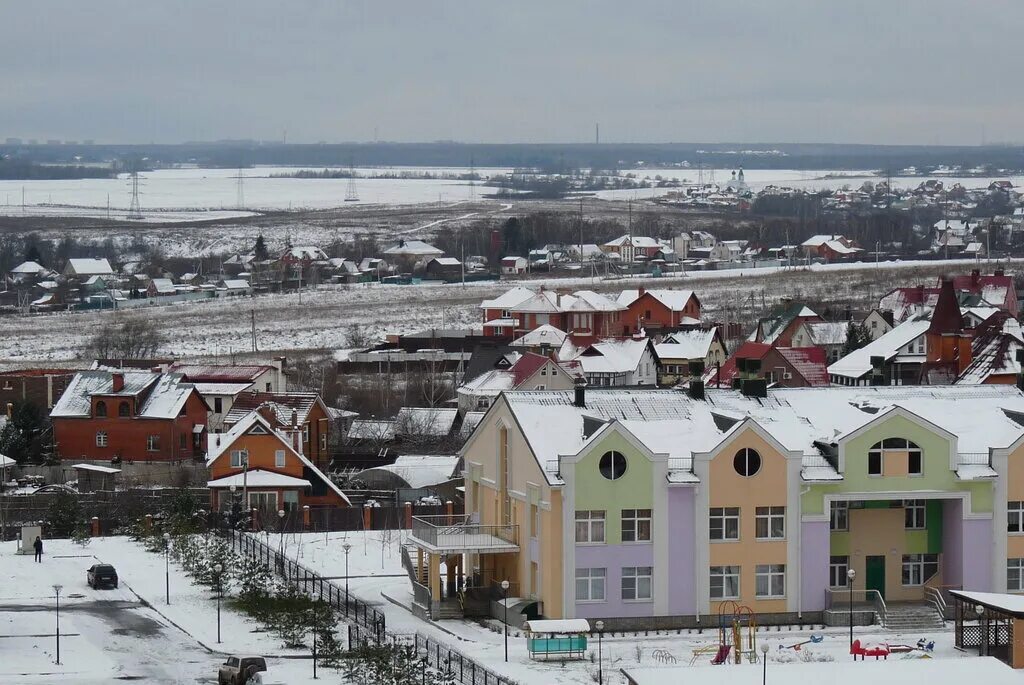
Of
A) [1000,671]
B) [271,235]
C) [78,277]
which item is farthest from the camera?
[271,235]

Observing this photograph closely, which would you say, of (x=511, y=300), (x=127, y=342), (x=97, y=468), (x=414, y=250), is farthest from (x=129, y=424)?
(x=414, y=250)

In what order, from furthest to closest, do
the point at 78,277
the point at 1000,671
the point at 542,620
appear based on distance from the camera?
the point at 78,277, the point at 542,620, the point at 1000,671

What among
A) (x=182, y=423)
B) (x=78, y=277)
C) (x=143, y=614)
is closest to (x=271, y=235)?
(x=78, y=277)

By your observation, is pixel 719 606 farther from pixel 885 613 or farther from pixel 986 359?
pixel 986 359

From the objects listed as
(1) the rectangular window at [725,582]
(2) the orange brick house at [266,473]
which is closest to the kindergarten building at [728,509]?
(1) the rectangular window at [725,582]

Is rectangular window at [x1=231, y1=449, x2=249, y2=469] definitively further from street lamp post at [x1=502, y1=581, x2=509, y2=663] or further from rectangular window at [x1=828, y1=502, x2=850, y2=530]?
rectangular window at [x1=828, y1=502, x2=850, y2=530]

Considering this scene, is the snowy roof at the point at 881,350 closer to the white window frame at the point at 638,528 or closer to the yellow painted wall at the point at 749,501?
the yellow painted wall at the point at 749,501

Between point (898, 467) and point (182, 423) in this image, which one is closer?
point (898, 467)
